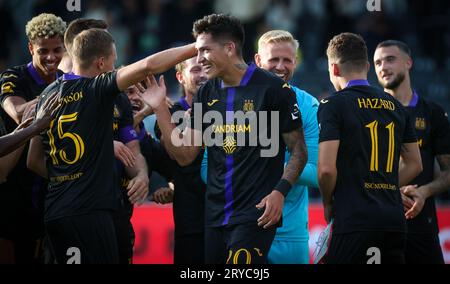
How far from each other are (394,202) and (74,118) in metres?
2.66

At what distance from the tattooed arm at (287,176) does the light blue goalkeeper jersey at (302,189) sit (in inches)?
28.0

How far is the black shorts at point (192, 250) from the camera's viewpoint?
8.04 m

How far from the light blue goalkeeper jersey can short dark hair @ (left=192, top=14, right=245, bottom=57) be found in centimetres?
112

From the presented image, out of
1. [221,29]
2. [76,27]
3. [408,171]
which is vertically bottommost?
[408,171]

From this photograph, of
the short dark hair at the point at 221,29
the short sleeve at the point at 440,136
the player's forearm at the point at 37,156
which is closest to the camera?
the short dark hair at the point at 221,29

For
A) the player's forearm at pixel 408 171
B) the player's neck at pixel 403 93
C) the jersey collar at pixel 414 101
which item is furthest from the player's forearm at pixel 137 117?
the jersey collar at pixel 414 101

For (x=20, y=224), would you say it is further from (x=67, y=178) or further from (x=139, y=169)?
(x=67, y=178)

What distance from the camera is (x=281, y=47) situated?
8461mm

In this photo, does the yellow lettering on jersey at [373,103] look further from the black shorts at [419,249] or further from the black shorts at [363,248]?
the black shorts at [419,249]

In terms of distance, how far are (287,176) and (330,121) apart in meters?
0.61

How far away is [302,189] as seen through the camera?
26.4 feet

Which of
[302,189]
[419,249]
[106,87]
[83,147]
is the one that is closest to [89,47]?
[106,87]
